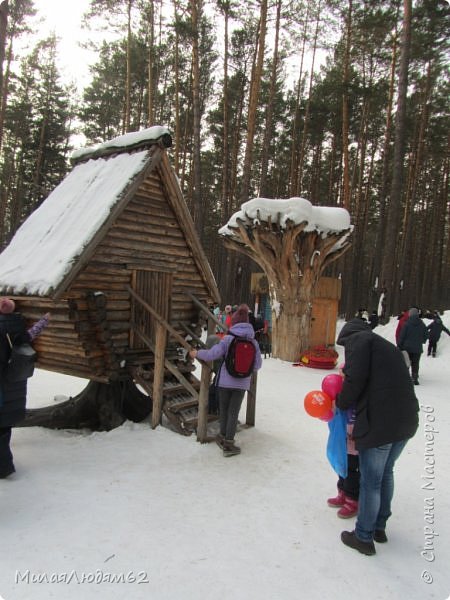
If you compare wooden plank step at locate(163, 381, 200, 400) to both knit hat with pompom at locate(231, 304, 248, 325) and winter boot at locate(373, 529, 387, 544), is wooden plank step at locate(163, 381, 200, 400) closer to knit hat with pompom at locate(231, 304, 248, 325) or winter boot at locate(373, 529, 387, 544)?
knit hat with pompom at locate(231, 304, 248, 325)

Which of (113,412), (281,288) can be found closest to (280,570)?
(113,412)

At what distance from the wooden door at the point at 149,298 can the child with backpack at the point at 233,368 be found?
150 centimetres

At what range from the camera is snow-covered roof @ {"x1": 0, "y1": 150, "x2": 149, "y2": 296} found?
16.2 feet

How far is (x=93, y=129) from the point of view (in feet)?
74.5

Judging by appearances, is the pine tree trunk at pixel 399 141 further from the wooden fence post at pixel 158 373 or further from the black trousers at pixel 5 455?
the black trousers at pixel 5 455

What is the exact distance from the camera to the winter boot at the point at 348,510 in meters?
3.52

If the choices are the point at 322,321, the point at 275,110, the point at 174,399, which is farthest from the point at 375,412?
the point at 275,110

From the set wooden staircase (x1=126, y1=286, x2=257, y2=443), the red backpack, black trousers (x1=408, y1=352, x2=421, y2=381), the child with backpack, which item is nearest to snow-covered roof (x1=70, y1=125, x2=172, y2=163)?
wooden staircase (x1=126, y1=286, x2=257, y2=443)

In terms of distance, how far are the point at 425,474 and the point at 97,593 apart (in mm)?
3881

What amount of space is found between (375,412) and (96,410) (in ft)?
15.8

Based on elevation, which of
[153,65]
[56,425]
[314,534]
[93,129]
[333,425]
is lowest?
[56,425]

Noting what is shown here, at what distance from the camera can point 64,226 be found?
562 centimetres

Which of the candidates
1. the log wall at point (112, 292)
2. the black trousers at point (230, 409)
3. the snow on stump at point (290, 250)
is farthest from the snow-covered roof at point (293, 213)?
the black trousers at point (230, 409)

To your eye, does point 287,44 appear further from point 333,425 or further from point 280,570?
point 280,570
